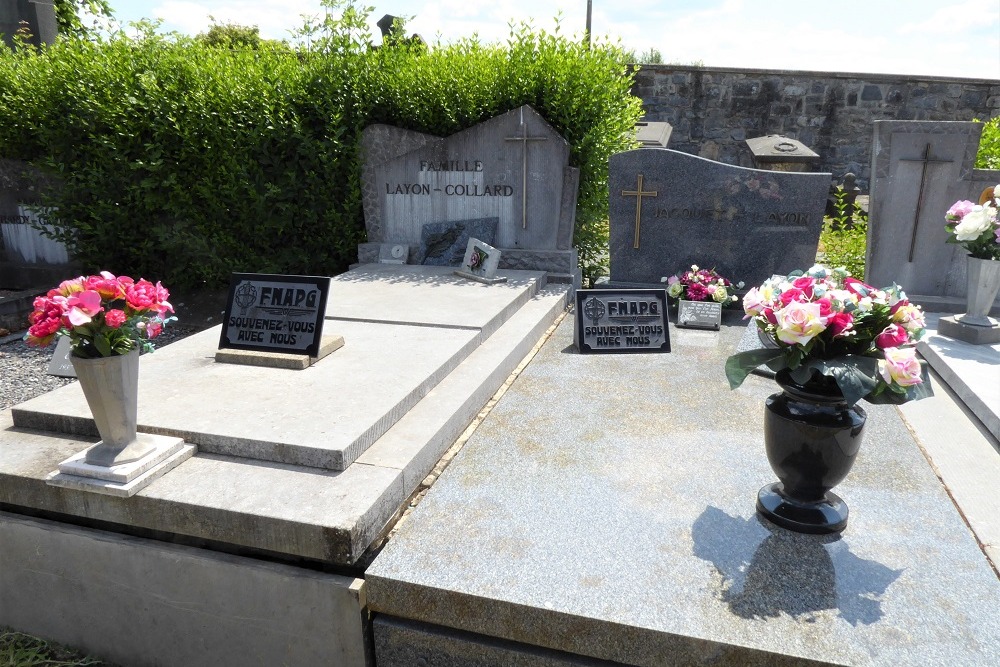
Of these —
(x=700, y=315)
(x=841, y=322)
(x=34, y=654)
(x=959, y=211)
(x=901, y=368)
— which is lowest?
(x=34, y=654)

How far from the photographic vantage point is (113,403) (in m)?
2.37

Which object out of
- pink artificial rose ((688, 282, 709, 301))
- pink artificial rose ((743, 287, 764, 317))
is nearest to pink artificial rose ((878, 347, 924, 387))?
pink artificial rose ((743, 287, 764, 317))

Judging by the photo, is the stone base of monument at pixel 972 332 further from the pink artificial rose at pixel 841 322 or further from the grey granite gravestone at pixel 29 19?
the grey granite gravestone at pixel 29 19

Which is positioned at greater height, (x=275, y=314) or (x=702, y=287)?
(x=275, y=314)

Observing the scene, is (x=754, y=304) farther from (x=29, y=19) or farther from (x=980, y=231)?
(x=29, y=19)

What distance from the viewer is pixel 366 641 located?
226 centimetres

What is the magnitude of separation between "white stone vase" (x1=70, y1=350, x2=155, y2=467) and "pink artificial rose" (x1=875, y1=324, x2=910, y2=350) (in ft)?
8.06

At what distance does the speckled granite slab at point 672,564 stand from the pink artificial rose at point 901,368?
2.10 ft

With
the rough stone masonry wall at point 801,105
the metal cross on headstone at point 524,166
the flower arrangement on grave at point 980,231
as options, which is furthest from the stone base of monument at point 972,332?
the rough stone masonry wall at point 801,105

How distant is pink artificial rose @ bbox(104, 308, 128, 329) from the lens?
2207mm

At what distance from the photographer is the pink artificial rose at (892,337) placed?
6.88 ft

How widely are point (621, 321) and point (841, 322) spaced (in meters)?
2.44

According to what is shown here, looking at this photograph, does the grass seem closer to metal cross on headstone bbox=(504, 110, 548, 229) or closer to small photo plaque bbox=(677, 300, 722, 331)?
small photo plaque bbox=(677, 300, 722, 331)

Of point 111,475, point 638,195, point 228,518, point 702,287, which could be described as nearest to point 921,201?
point 702,287
